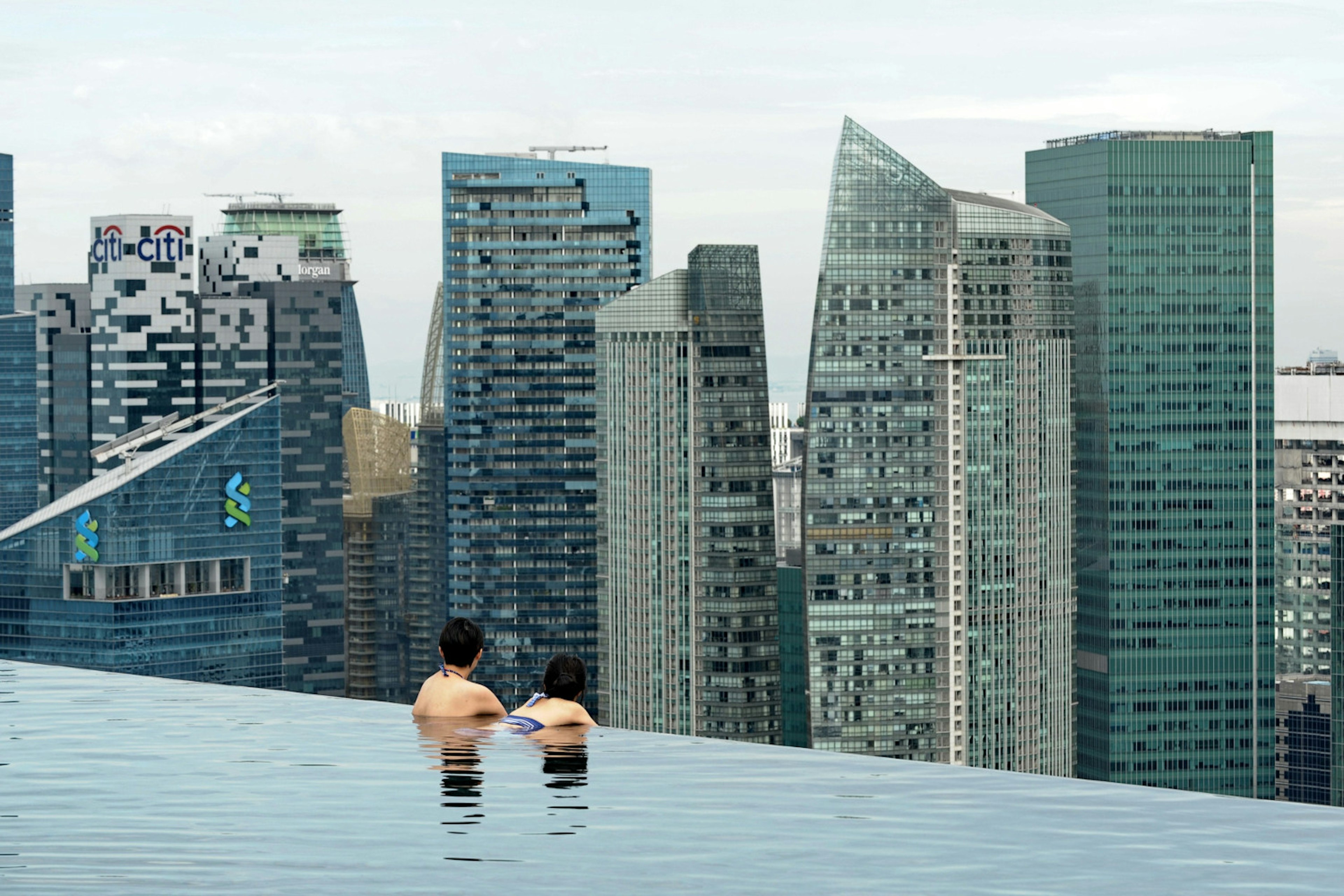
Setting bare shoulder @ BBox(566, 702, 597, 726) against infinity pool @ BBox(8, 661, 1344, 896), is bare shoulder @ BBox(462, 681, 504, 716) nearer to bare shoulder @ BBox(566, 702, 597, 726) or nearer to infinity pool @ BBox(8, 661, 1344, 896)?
infinity pool @ BBox(8, 661, 1344, 896)

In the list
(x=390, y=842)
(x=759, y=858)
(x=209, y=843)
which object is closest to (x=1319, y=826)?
(x=759, y=858)

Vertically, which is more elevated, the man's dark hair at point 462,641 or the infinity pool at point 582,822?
the man's dark hair at point 462,641

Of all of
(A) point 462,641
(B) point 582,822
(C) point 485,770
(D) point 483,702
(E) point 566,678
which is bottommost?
(B) point 582,822

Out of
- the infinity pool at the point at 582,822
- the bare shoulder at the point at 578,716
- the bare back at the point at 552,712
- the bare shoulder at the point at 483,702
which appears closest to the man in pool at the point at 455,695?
the bare shoulder at the point at 483,702

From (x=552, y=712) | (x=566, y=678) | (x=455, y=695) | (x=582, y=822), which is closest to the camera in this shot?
(x=582, y=822)

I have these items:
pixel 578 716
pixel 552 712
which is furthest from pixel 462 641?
pixel 578 716

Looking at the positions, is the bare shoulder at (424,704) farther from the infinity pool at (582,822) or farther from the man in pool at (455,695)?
the infinity pool at (582,822)

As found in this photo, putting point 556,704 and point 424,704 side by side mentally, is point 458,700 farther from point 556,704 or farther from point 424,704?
point 556,704
